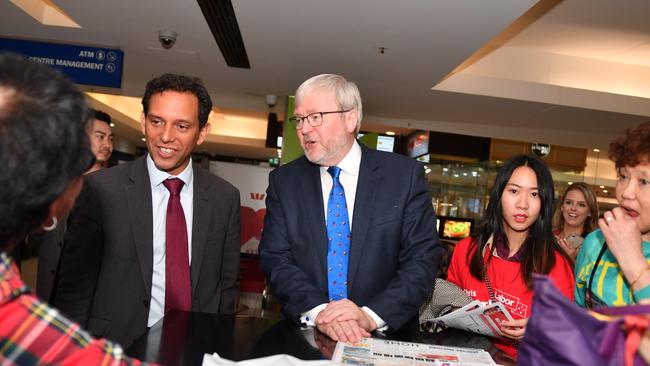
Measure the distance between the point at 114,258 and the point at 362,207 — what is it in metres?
0.98

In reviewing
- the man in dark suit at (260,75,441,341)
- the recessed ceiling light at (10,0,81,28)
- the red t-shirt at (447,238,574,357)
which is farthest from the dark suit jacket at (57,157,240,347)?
the recessed ceiling light at (10,0,81,28)

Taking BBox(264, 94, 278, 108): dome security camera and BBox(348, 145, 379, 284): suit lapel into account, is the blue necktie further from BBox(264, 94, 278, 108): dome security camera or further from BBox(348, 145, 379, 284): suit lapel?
BBox(264, 94, 278, 108): dome security camera

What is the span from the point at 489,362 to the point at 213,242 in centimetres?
127

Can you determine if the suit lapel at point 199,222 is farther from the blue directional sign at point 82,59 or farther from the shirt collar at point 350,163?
the blue directional sign at point 82,59

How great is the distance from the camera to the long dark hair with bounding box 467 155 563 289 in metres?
2.16

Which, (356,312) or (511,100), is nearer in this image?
(356,312)

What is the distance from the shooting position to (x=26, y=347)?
70 centimetres

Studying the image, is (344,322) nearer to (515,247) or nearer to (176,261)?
(176,261)

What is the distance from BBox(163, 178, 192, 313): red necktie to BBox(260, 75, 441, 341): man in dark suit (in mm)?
309

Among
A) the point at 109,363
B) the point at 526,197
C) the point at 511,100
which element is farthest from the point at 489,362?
the point at 511,100

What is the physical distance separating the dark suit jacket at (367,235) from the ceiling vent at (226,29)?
290 centimetres

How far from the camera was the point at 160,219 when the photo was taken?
204 cm

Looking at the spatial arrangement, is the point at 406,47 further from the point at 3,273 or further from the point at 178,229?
the point at 3,273

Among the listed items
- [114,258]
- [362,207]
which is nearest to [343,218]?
[362,207]
